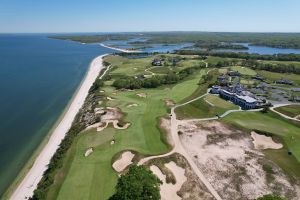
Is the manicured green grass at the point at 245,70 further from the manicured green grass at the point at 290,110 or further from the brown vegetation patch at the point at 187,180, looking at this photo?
the brown vegetation patch at the point at 187,180

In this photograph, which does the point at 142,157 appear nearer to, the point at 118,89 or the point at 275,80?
the point at 118,89

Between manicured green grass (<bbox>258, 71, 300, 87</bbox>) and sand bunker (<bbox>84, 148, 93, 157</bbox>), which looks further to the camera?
manicured green grass (<bbox>258, 71, 300, 87</bbox>)

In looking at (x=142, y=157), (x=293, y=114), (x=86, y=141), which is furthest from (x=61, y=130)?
(x=293, y=114)

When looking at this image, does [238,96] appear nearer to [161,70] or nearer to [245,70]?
[245,70]

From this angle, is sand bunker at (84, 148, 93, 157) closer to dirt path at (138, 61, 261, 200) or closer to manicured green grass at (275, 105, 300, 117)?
dirt path at (138, 61, 261, 200)

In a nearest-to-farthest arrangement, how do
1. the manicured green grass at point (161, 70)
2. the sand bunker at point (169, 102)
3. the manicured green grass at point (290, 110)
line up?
the manicured green grass at point (290, 110)
the sand bunker at point (169, 102)
the manicured green grass at point (161, 70)

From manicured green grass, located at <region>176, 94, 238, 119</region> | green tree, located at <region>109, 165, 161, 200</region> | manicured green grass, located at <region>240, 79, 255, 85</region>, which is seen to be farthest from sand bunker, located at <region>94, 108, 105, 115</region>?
manicured green grass, located at <region>240, 79, 255, 85</region>

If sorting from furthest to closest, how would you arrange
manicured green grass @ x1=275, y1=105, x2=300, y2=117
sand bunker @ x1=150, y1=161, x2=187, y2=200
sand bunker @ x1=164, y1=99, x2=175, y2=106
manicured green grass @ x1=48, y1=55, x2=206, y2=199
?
sand bunker @ x1=164, y1=99, x2=175, y2=106, manicured green grass @ x1=275, y1=105, x2=300, y2=117, manicured green grass @ x1=48, y1=55, x2=206, y2=199, sand bunker @ x1=150, y1=161, x2=187, y2=200

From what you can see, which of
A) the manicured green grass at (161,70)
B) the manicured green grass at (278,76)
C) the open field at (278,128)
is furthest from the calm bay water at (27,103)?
the manicured green grass at (278,76)
